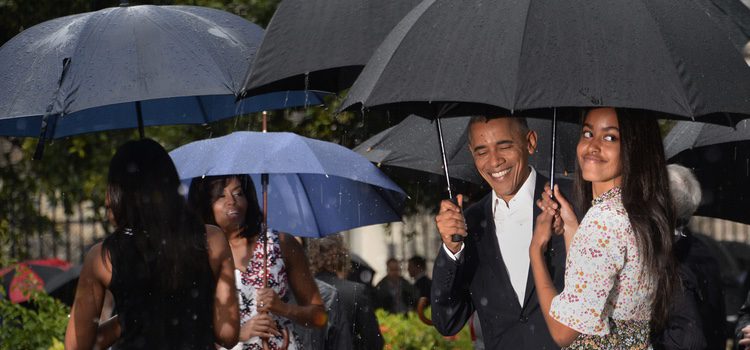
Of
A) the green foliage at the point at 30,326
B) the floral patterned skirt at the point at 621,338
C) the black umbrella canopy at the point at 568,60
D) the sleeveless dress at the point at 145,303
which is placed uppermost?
the black umbrella canopy at the point at 568,60

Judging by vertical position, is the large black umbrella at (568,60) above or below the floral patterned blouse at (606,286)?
above


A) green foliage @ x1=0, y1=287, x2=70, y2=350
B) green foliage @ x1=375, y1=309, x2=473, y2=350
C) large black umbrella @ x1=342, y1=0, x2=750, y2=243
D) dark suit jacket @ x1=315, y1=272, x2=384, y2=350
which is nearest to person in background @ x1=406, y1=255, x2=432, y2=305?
green foliage @ x1=375, y1=309, x2=473, y2=350

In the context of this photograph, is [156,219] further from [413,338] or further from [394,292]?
[394,292]

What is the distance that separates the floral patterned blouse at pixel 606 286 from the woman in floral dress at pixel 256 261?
6.60 feet

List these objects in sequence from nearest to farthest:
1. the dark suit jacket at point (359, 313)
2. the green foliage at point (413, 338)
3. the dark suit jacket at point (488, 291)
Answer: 1. the dark suit jacket at point (488, 291)
2. the dark suit jacket at point (359, 313)
3. the green foliage at point (413, 338)

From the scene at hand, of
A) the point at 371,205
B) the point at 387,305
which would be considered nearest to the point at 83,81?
the point at 371,205

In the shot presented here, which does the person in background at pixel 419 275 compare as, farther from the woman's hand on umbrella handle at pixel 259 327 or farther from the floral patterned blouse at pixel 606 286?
the floral patterned blouse at pixel 606 286

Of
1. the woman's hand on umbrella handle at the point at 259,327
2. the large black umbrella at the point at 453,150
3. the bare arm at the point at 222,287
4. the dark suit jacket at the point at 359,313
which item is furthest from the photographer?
the dark suit jacket at the point at 359,313

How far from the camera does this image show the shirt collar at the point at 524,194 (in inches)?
217

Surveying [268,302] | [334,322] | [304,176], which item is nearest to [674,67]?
[268,302]

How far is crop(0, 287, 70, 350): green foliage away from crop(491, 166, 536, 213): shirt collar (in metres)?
4.16

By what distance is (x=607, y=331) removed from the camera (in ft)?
15.1

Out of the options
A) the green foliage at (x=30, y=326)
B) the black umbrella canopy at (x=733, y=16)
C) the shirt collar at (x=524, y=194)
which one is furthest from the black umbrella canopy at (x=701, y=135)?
the green foliage at (x=30, y=326)

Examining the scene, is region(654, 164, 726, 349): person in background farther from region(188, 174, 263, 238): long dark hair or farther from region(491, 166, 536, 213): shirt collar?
region(188, 174, 263, 238): long dark hair
